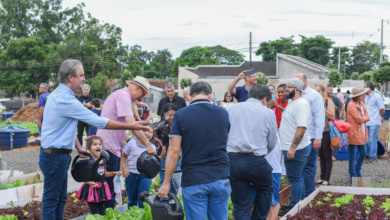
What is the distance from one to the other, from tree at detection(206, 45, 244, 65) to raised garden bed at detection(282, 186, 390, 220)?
89145mm

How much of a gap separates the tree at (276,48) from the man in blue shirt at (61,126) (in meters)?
79.1

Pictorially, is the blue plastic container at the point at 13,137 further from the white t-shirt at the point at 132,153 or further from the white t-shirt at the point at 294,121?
the white t-shirt at the point at 294,121

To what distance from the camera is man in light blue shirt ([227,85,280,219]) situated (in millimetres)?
4910

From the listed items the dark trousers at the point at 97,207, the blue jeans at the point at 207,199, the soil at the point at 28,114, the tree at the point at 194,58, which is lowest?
the soil at the point at 28,114

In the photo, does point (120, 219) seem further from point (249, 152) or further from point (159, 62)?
point (159, 62)

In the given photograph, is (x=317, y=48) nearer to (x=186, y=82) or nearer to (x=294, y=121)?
(x=186, y=82)

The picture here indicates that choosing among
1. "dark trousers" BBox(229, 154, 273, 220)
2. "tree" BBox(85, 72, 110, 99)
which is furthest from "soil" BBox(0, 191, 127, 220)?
"tree" BBox(85, 72, 110, 99)

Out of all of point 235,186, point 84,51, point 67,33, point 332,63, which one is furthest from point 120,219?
point 332,63

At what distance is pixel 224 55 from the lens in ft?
318

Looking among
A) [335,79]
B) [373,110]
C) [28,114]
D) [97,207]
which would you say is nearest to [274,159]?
[97,207]

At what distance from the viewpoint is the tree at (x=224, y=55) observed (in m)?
96.7

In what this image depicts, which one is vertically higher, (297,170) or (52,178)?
(52,178)

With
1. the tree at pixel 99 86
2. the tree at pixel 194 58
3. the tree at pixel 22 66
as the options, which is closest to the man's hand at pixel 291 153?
the tree at pixel 99 86

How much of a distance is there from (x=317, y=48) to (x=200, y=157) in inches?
3096
